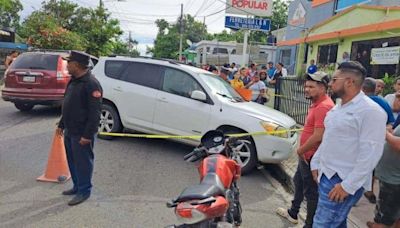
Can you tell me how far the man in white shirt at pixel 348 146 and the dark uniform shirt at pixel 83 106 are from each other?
268 centimetres

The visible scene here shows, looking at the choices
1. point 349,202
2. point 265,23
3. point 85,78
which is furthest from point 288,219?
point 265,23

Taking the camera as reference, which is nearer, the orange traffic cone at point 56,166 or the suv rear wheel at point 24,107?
the orange traffic cone at point 56,166

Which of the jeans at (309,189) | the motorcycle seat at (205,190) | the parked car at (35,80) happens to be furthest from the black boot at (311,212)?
the parked car at (35,80)

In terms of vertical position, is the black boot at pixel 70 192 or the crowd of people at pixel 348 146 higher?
the crowd of people at pixel 348 146

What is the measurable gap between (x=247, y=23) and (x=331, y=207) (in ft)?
43.3

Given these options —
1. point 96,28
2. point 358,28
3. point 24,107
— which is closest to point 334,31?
point 358,28

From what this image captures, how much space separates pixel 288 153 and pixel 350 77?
3.42 meters

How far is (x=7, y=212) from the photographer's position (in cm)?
390

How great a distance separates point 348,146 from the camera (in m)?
2.59

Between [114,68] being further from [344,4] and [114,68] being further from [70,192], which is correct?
[344,4]

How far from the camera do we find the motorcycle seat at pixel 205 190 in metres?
2.46

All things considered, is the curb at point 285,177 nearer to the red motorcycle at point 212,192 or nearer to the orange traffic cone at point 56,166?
the red motorcycle at point 212,192

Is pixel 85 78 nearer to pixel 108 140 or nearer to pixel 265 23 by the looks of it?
pixel 108 140

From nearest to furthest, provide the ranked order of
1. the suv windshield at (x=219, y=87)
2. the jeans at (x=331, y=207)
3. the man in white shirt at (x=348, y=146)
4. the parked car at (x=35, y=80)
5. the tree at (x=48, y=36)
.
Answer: the man in white shirt at (x=348, y=146) → the jeans at (x=331, y=207) → the suv windshield at (x=219, y=87) → the parked car at (x=35, y=80) → the tree at (x=48, y=36)
